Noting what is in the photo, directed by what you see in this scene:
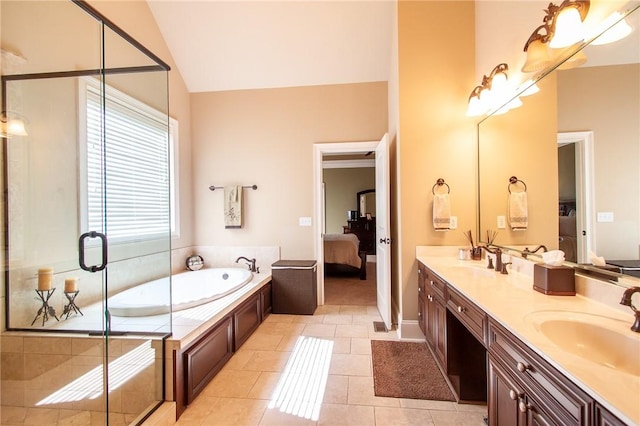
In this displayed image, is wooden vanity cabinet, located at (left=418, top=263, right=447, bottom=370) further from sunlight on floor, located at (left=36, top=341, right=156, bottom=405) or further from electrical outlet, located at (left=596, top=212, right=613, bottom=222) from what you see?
sunlight on floor, located at (left=36, top=341, right=156, bottom=405)

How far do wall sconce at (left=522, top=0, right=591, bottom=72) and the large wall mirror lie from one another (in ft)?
0.32

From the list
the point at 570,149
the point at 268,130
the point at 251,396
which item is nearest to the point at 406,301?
the point at 251,396

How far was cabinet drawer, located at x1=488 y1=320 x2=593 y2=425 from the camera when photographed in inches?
29.4

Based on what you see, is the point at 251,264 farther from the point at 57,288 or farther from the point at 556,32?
the point at 556,32

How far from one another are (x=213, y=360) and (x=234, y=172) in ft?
8.15

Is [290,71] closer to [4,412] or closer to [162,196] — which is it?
[162,196]

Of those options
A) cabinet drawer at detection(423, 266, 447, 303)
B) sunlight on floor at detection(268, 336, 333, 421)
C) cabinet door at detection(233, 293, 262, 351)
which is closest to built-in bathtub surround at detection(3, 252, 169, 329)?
cabinet door at detection(233, 293, 262, 351)

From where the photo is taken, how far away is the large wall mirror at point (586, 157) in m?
1.20

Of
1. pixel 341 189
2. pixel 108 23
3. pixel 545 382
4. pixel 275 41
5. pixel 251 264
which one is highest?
pixel 275 41

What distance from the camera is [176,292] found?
124 inches

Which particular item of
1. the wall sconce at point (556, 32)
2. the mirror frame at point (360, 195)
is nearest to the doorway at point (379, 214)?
the wall sconce at point (556, 32)

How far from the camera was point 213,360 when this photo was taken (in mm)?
2141

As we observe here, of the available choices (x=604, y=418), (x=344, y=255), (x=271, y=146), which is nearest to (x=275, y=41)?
(x=271, y=146)

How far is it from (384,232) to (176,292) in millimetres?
2510
